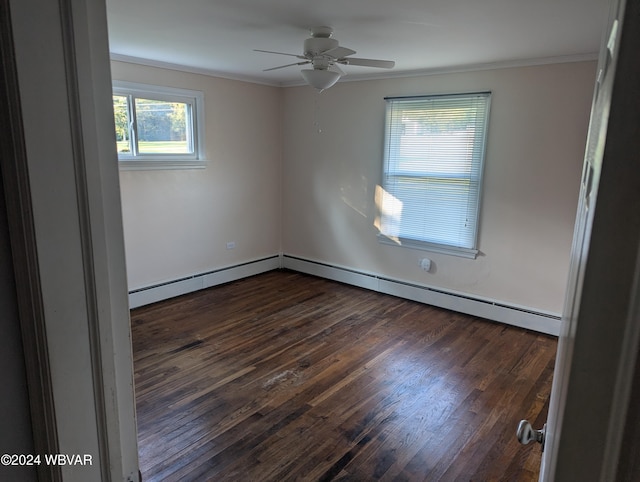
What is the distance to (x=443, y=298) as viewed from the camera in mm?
4578

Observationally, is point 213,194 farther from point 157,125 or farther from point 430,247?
point 430,247

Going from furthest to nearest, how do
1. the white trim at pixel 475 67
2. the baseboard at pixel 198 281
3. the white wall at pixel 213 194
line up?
the baseboard at pixel 198 281, the white wall at pixel 213 194, the white trim at pixel 475 67

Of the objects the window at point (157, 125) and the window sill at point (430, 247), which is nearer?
the window at point (157, 125)

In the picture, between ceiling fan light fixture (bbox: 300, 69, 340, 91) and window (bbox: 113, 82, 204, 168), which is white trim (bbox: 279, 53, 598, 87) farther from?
window (bbox: 113, 82, 204, 168)

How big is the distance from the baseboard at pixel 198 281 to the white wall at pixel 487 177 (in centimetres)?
62

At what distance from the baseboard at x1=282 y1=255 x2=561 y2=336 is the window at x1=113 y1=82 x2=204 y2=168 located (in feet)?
6.69

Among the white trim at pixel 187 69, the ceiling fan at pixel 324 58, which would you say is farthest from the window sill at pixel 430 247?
the white trim at pixel 187 69

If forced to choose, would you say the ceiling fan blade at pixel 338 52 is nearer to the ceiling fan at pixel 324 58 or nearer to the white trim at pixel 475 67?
the ceiling fan at pixel 324 58

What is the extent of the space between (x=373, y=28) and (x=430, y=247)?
2481mm

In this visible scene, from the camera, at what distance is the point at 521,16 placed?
2.48 meters

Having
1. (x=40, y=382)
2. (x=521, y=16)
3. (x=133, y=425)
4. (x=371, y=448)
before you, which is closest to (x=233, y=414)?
(x=371, y=448)

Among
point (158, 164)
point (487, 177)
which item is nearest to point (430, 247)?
point (487, 177)

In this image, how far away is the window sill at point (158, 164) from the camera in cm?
412

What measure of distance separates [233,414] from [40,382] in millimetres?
2026
